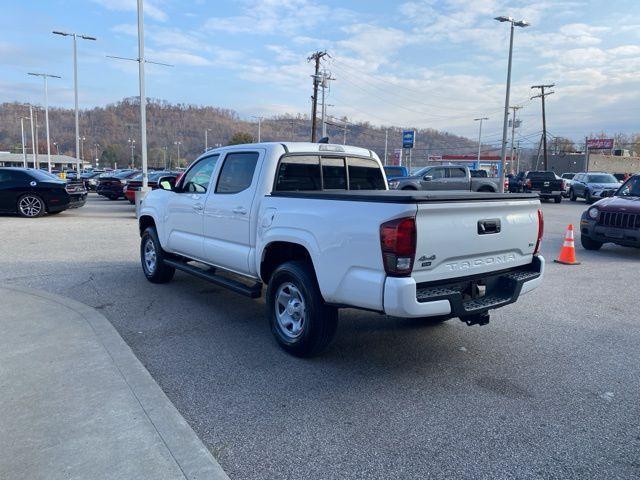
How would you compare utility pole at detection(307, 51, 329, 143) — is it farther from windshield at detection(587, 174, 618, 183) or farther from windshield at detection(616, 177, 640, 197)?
windshield at detection(616, 177, 640, 197)

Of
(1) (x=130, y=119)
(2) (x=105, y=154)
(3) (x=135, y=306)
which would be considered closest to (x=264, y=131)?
(1) (x=130, y=119)

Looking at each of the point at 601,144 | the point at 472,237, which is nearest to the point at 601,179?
the point at 472,237

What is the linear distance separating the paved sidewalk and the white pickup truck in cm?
144

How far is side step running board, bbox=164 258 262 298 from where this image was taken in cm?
518

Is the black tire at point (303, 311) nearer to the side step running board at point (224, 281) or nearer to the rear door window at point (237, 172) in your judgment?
the side step running board at point (224, 281)

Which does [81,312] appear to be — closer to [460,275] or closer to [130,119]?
[460,275]

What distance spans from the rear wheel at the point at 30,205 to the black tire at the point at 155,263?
34.8ft

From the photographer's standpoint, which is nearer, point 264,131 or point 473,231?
point 473,231

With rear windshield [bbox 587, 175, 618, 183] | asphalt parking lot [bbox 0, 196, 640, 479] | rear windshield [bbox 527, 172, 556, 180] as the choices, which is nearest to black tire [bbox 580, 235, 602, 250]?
asphalt parking lot [bbox 0, 196, 640, 479]

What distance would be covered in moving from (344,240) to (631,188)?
408 inches

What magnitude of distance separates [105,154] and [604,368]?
12853 centimetres

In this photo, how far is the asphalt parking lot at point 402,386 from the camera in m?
3.03

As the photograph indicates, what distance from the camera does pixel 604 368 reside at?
14.7ft

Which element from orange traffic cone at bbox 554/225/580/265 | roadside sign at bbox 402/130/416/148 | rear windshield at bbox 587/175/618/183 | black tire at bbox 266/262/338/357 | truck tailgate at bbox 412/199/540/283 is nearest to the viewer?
truck tailgate at bbox 412/199/540/283
